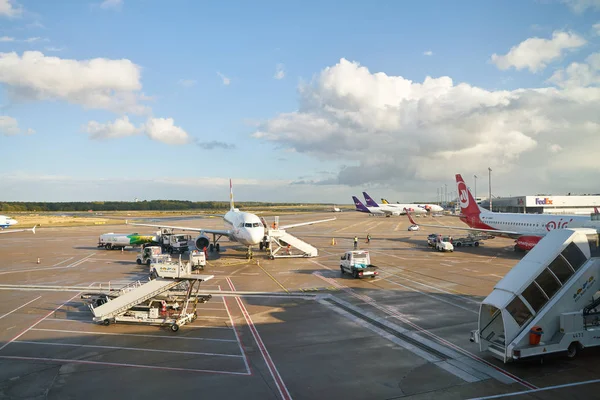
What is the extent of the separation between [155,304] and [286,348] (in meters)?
8.80

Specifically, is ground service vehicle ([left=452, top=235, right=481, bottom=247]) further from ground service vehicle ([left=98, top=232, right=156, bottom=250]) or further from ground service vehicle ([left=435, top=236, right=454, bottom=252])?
ground service vehicle ([left=98, top=232, right=156, bottom=250])

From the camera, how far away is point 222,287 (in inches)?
1153

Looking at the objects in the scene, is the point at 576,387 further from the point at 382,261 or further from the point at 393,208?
the point at 393,208

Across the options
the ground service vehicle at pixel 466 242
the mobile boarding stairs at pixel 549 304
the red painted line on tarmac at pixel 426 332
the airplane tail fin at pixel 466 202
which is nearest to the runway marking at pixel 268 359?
the red painted line on tarmac at pixel 426 332

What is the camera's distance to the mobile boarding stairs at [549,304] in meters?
14.1

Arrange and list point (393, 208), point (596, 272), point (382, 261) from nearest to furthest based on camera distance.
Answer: point (596, 272) → point (382, 261) → point (393, 208)

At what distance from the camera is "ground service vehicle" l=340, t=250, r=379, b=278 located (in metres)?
31.8

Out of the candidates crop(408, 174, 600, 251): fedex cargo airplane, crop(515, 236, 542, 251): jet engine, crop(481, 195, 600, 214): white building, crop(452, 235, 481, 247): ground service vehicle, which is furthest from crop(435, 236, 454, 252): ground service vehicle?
crop(481, 195, 600, 214): white building

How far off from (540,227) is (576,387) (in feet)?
115

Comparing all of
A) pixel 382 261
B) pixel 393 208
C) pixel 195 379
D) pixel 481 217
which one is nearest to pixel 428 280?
pixel 382 261

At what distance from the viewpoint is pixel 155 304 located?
21.6 metres

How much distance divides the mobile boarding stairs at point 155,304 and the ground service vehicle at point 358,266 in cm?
1416

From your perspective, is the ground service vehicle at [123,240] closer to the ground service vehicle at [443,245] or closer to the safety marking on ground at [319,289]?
the safety marking on ground at [319,289]

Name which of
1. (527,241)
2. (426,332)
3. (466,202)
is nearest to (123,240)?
(426,332)
